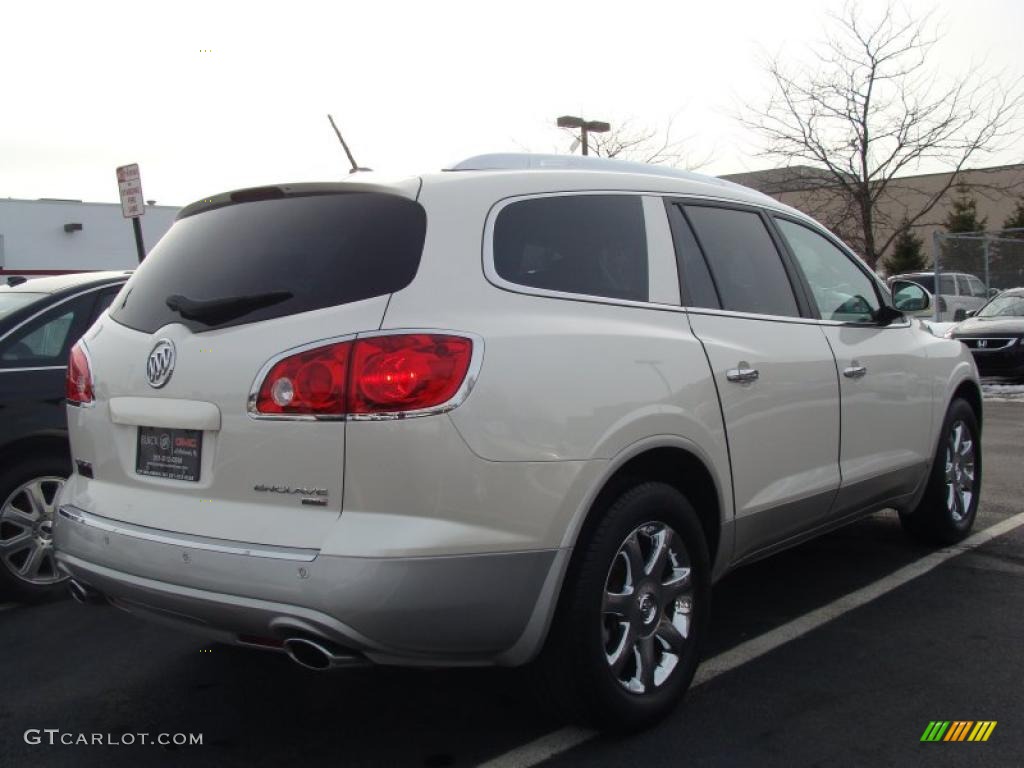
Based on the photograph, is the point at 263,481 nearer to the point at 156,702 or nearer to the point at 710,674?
the point at 156,702

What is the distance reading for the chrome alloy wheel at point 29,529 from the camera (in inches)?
194

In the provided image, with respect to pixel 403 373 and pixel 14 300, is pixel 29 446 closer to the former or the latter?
pixel 14 300

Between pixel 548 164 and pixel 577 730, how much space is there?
189cm

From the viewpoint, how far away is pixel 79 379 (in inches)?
142

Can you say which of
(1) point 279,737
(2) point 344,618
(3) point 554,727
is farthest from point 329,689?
(2) point 344,618

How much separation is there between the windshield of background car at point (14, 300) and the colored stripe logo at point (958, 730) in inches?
172

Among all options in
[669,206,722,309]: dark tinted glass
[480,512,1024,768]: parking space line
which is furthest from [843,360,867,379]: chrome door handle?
[480,512,1024,768]: parking space line

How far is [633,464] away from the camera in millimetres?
3361

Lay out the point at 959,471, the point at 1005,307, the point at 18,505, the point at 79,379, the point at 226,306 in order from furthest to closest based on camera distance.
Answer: the point at 1005,307
the point at 959,471
the point at 18,505
the point at 79,379
the point at 226,306

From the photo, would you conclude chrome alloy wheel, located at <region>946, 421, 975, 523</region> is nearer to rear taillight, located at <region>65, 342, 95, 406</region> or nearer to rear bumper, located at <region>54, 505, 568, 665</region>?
rear bumper, located at <region>54, 505, 568, 665</region>

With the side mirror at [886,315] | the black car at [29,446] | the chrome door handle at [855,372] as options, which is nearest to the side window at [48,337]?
the black car at [29,446]

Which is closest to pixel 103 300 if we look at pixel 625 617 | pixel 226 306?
pixel 226 306

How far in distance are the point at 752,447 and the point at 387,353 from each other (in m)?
1.59

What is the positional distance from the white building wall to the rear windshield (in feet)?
112
